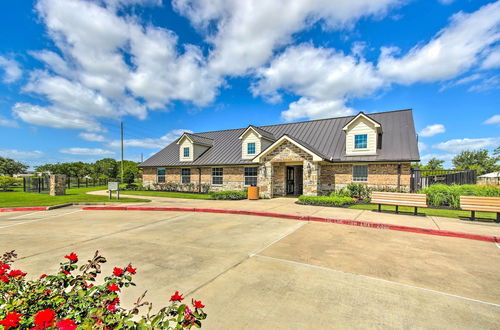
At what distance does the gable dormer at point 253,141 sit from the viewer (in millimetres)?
20938

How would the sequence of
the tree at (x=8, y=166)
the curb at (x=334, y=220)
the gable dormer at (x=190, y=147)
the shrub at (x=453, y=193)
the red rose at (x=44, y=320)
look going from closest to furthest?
the red rose at (x=44, y=320), the curb at (x=334, y=220), the shrub at (x=453, y=193), the gable dormer at (x=190, y=147), the tree at (x=8, y=166)

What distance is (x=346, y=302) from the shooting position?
3570 mm

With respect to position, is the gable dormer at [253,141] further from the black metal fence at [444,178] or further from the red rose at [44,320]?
the red rose at [44,320]

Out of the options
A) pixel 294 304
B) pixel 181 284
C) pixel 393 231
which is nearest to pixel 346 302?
pixel 294 304

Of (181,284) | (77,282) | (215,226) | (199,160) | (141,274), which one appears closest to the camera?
(77,282)

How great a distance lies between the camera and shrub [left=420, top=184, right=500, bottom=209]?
1216cm

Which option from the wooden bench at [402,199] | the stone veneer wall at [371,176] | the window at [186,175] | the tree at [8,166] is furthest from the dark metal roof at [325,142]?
the tree at [8,166]

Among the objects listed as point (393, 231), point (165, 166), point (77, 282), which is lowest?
point (393, 231)

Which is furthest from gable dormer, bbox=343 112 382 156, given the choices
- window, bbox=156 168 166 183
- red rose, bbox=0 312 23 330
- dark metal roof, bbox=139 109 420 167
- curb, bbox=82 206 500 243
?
window, bbox=156 168 166 183

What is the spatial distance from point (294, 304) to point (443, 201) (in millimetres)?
14090

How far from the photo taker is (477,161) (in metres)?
52.6

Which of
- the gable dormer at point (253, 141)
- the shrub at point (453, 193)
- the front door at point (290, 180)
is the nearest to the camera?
the shrub at point (453, 193)

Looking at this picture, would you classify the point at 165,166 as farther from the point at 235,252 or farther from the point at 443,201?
the point at 443,201

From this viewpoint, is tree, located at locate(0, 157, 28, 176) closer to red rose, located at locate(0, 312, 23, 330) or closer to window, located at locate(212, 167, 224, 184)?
window, located at locate(212, 167, 224, 184)
